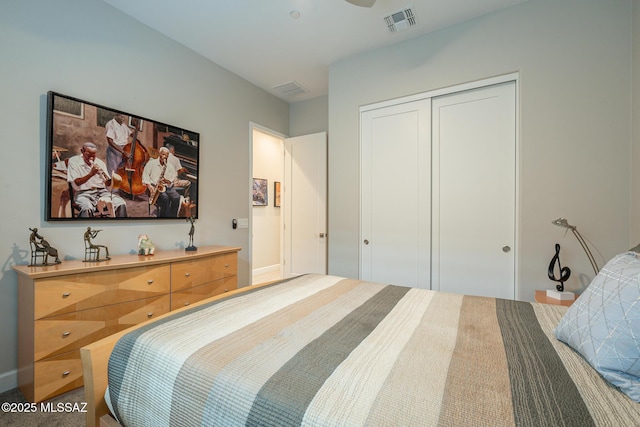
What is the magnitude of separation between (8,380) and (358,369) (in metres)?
2.54

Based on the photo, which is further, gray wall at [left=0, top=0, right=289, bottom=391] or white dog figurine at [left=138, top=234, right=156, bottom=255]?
white dog figurine at [left=138, top=234, right=156, bottom=255]

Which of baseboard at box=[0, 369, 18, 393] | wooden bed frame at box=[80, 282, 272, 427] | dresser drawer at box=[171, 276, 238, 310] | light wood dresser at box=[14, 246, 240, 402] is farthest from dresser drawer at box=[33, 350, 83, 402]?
wooden bed frame at box=[80, 282, 272, 427]

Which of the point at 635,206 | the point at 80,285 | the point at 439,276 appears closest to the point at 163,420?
the point at 80,285

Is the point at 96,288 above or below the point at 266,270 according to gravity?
above

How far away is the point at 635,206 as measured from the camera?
1.94 m

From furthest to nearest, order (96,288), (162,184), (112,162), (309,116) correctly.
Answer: (309,116)
(162,184)
(112,162)
(96,288)

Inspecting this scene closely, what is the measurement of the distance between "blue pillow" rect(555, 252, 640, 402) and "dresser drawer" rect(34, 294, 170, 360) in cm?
257

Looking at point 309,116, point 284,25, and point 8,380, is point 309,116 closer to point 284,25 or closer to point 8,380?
point 284,25

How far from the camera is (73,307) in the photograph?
1.79 metres

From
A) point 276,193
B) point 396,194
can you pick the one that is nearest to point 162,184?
point 396,194

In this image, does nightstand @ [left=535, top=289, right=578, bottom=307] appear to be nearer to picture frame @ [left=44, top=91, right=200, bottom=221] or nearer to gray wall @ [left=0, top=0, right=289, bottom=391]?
gray wall @ [left=0, top=0, right=289, bottom=391]

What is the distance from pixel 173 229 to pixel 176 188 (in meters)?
0.44

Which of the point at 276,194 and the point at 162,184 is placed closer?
the point at 162,184

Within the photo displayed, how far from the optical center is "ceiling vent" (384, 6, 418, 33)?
2.46 meters
